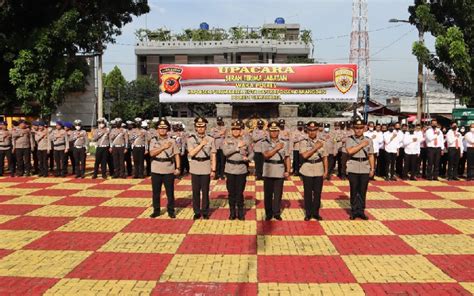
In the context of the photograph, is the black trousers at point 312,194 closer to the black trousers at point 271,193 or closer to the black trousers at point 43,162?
the black trousers at point 271,193

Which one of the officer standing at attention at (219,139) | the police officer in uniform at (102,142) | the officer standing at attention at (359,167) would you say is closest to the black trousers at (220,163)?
the officer standing at attention at (219,139)

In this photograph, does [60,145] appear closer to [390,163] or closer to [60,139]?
[60,139]

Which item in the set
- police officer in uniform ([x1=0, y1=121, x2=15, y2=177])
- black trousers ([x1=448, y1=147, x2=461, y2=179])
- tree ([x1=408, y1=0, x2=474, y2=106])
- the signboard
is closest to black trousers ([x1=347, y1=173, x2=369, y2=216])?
black trousers ([x1=448, y1=147, x2=461, y2=179])

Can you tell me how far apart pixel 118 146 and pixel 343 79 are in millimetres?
11028

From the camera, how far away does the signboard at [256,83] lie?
783 inches

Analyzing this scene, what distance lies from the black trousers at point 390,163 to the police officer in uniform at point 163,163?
7.25 meters

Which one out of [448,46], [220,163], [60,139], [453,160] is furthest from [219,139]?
[448,46]

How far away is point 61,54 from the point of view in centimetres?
2542

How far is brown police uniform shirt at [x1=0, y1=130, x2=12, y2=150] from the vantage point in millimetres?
13008

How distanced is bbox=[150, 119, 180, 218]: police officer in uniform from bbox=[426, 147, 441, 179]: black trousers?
814 cm

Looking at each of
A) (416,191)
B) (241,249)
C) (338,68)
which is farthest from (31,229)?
(338,68)

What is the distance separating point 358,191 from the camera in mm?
7992

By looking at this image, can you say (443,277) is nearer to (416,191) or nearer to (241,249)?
(241,249)

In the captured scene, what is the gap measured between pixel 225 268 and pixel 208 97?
50.3 feet
